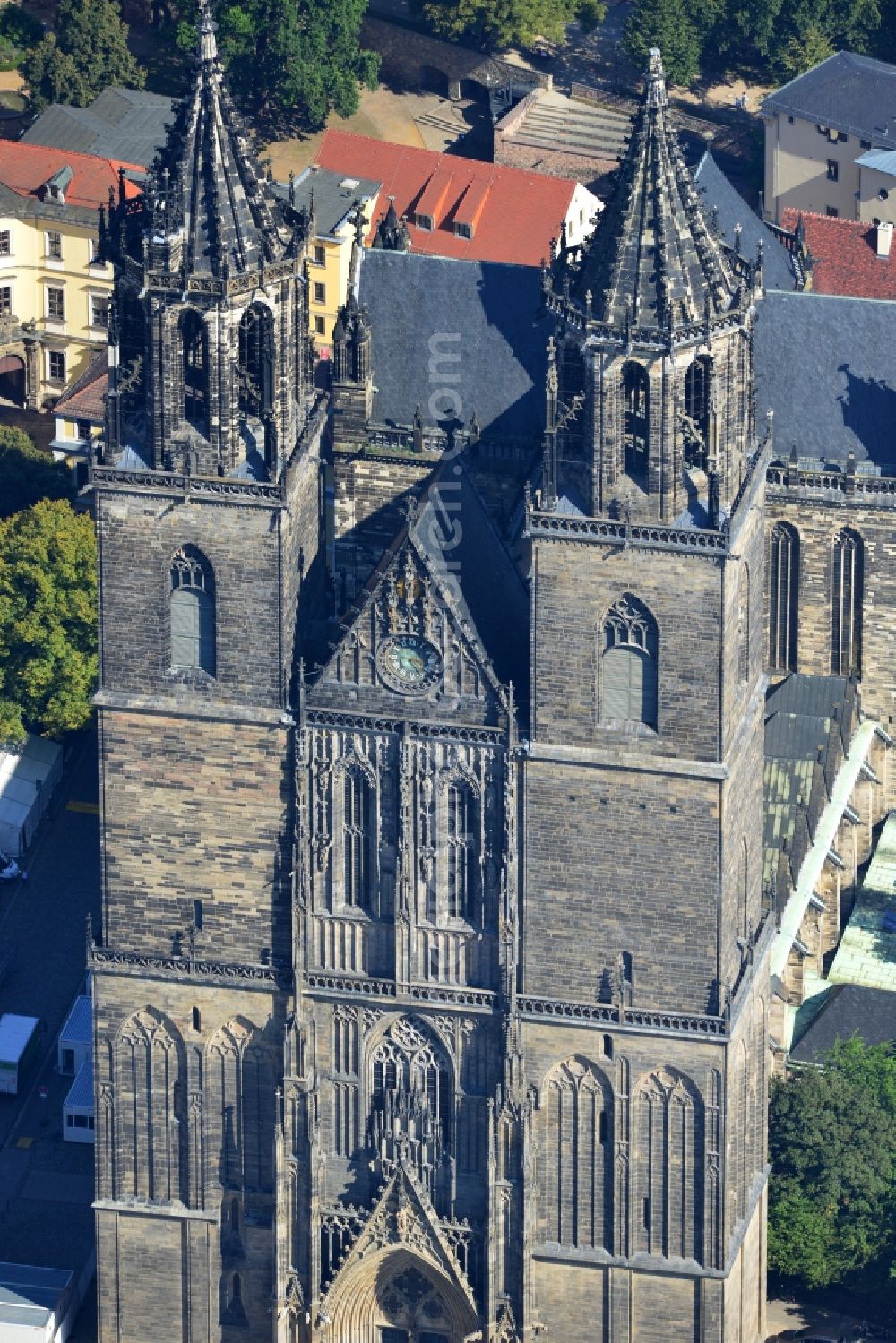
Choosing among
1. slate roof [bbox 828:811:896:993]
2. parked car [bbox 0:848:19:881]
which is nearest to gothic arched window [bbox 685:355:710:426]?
slate roof [bbox 828:811:896:993]

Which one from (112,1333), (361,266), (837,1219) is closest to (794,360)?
(361,266)

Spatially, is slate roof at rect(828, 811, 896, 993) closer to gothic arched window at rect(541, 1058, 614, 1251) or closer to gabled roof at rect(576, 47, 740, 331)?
Result: gothic arched window at rect(541, 1058, 614, 1251)

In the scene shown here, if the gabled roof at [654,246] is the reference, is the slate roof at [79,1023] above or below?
below

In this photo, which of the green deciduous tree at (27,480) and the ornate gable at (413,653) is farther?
the green deciduous tree at (27,480)

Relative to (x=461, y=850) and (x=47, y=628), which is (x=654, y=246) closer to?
(x=461, y=850)

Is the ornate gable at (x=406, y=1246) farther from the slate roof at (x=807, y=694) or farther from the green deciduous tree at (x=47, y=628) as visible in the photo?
the green deciduous tree at (x=47, y=628)

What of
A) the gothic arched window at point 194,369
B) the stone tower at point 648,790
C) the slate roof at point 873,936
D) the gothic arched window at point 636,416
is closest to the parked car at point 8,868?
the slate roof at point 873,936

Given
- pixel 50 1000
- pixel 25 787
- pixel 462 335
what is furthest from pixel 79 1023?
pixel 462 335
